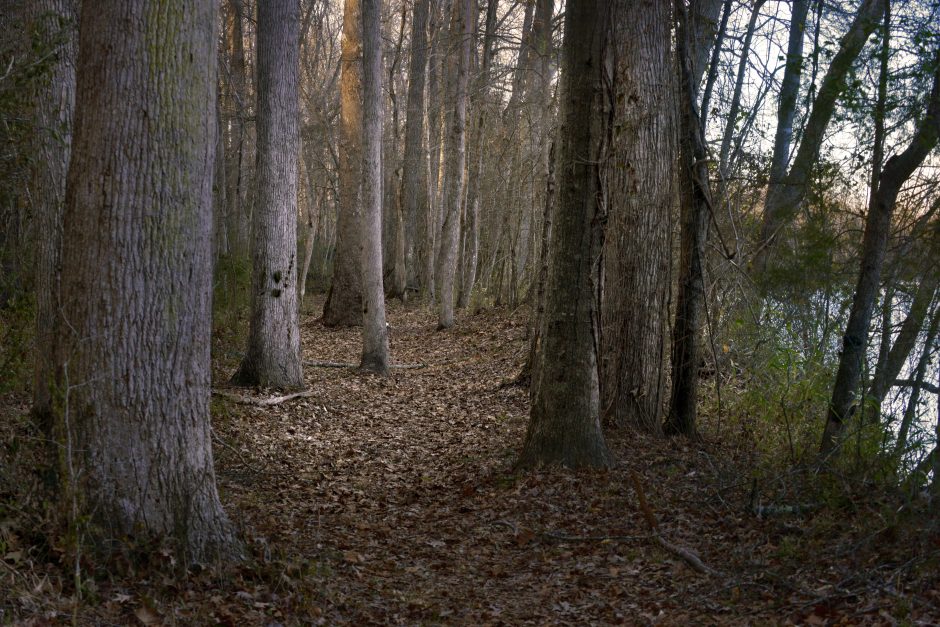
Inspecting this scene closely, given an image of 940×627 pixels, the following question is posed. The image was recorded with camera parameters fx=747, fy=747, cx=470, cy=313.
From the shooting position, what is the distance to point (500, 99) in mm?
23578

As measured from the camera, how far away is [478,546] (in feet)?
21.0

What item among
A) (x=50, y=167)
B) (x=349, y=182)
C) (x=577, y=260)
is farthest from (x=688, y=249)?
(x=349, y=182)

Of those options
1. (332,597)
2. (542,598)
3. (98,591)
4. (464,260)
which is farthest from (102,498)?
(464,260)

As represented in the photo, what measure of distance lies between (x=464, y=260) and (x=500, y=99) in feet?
17.0

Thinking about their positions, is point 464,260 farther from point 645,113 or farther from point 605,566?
point 605,566

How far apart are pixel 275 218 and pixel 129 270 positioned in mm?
6796

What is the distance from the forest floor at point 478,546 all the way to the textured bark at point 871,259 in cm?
110

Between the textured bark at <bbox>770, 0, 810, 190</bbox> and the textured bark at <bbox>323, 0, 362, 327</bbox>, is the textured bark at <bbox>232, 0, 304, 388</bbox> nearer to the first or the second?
the textured bark at <bbox>323, 0, 362, 327</bbox>

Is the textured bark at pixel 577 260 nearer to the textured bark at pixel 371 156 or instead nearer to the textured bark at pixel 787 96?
the textured bark at pixel 787 96

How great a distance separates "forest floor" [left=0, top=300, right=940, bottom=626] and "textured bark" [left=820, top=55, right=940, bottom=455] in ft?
3.59

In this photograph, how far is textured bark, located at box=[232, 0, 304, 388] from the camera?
10852 millimetres

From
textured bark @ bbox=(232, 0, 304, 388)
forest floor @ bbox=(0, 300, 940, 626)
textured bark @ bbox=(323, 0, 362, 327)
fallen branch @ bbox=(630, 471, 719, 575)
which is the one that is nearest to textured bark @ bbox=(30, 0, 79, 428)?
forest floor @ bbox=(0, 300, 940, 626)

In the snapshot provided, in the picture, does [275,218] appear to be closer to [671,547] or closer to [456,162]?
[671,547]

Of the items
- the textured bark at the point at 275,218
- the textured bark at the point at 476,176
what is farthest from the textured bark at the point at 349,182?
the textured bark at the point at 275,218
